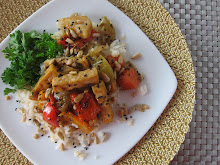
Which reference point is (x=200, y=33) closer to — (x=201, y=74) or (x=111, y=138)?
(x=201, y=74)

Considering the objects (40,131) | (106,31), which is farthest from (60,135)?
(106,31)

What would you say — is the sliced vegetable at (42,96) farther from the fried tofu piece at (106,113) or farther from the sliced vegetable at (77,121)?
the fried tofu piece at (106,113)

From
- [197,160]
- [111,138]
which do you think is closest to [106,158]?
[111,138]

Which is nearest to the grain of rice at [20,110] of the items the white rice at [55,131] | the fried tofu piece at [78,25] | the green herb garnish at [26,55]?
the white rice at [55,131]

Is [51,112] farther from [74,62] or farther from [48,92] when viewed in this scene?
[74,62]

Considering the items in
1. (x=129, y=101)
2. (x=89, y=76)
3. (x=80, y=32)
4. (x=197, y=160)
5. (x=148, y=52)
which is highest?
(x=80, y=32)
